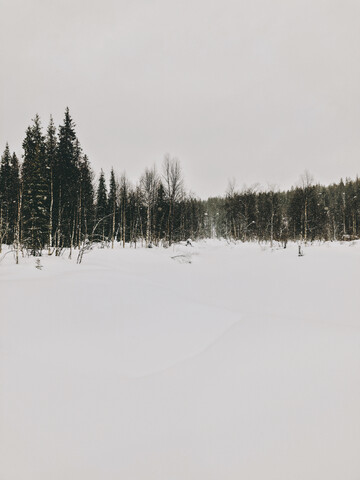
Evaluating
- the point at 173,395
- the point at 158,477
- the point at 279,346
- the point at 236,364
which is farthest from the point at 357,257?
the point at 158,477

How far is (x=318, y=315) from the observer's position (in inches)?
197

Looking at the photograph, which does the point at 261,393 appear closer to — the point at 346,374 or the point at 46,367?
the point at 346,374

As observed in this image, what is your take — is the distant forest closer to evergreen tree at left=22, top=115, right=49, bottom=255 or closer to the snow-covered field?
evergreen tree at left=22, top=115, right=49, bottom=255

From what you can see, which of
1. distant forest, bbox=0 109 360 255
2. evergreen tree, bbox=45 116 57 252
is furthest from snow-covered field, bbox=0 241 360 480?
evergreen tree, bbox=45 116 57 252

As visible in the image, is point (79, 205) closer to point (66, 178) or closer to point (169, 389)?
point (66, 178)

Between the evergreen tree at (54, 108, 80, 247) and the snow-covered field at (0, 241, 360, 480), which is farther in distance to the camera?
the evergreen tree at (54, 108, 80, 247)

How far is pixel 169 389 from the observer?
261 cm

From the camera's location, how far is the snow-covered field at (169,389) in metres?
1.86

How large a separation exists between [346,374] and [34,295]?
17.7 ft

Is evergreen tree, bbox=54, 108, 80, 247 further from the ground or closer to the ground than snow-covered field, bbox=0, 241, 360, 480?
further from the ground

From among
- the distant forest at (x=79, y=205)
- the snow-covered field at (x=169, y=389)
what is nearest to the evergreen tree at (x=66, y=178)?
the distant forest at (x=79, y=205)

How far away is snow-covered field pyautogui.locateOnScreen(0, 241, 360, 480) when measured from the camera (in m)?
1.86

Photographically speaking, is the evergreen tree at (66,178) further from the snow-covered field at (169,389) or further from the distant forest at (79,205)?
the snow-covered field at (169,389)

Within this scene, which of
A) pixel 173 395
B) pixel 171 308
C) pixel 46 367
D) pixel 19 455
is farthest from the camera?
pixel 171 308
